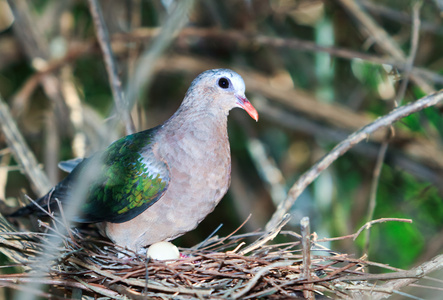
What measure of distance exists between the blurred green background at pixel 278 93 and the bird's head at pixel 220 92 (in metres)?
1.06

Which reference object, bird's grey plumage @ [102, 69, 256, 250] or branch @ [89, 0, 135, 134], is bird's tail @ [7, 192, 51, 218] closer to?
bird's grey plumage @ [102, 69, 256, 250]

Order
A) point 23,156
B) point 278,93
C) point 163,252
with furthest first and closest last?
point 278,93, point 23,156, point 163,252

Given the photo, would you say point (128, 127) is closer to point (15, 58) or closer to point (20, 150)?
point (20, 150)

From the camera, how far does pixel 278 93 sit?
4578 mm

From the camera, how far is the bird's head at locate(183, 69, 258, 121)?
2842mm

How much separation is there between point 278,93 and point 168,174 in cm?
212

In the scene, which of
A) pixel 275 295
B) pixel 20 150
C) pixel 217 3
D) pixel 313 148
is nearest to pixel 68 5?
pixel 217 3

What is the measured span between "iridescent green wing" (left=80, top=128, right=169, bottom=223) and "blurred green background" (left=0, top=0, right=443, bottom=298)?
959 millimetres

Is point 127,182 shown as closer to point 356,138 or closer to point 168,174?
point 168,174

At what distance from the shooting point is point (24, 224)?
329 centimetres

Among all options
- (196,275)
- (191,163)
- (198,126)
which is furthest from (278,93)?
(196,275)

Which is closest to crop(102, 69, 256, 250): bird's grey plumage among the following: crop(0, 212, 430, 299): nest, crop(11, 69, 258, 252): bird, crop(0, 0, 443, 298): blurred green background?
crop(11, 69, 258, 252): bird

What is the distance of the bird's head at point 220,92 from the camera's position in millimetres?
2842

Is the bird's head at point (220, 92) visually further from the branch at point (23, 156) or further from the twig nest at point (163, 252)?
the branch at point (23, 156)
